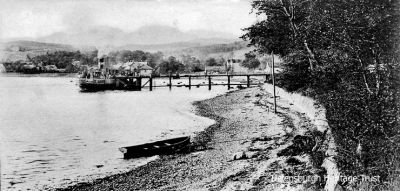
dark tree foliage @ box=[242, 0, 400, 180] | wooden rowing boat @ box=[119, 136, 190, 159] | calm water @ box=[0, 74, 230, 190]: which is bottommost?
calm water @ box=[0, 74, 230, 190]

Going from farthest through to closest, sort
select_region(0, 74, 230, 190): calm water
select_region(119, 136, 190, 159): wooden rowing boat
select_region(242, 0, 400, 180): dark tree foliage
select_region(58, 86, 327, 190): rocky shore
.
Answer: select_region(119, 136, 190, 159): wooden rowing boat < select_region(0, 74, 230, 190): calm water < select_region(58, 86, 327, 190): rocky shore < select_region(242, 0, 400, 180): dark tree foliage

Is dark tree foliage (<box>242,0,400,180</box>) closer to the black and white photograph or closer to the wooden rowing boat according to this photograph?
the black and white photograph

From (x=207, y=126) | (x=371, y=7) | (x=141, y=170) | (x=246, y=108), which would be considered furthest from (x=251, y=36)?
(x=371, y=7)

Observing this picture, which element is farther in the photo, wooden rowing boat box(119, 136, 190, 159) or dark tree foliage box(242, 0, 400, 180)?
wooden rowing boat box(119, 136, 190, 159)

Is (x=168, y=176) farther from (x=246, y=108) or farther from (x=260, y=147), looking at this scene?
(x=246, y=108)

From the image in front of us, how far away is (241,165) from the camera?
17.3 m

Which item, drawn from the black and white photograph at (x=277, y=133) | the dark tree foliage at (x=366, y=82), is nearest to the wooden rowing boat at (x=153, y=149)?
the black and white photograph at (x=277, y=133)

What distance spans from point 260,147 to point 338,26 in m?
9.22

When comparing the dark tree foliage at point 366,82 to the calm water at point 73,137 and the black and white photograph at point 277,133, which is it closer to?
the black and white photograph at point 277,133

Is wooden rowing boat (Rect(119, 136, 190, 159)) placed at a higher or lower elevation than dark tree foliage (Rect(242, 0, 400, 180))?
lower

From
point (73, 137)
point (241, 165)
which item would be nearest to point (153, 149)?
point (241, 165)

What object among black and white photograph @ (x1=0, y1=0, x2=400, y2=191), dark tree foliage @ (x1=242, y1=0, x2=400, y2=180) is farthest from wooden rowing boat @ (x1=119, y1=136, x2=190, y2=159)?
dark tree foliage @ (x1=242, y1=0, x2=400, y2=180)

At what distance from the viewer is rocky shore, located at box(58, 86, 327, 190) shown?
1372 cm

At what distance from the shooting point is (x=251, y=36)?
33344 mm
